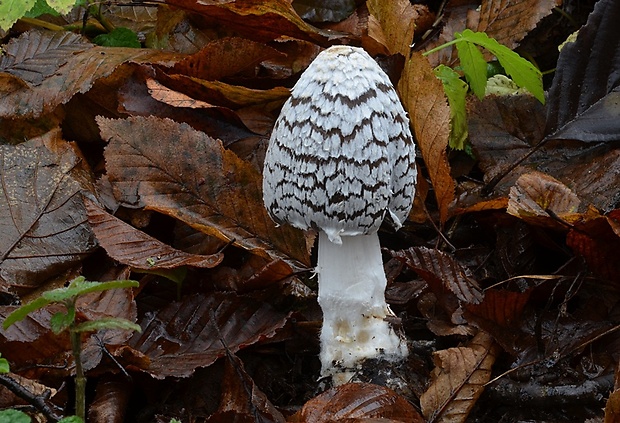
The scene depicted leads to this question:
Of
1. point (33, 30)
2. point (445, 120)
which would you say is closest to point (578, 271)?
point (445, 120)

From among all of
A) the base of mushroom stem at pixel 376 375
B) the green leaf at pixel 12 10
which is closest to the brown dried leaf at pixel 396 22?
the base of mushroom stem at pixel 376 375

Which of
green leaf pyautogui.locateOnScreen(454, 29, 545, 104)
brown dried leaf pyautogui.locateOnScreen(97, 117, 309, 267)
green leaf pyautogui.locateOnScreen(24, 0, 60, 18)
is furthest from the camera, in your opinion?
green leaf pyautogui.locateOnScreen(24, 0, 60, 18)

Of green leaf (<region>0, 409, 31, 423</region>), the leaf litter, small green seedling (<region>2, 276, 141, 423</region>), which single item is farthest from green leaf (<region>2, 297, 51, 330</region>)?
the leaf litter

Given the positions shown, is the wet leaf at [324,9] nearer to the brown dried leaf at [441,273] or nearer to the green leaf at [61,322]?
the brown dried leaf at [441,273]

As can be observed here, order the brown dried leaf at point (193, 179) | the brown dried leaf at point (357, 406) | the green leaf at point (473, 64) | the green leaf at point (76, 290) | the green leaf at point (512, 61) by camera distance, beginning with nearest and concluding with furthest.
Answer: the green leaf at point (76, 290)
the brown dried leaf at point (357, 406)
the brown dried leaf at point (193, 179)
the green leaf at point (512, 61)
the green leaf at point (473, 64)

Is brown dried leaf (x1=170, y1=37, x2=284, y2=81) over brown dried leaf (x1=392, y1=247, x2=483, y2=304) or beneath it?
over

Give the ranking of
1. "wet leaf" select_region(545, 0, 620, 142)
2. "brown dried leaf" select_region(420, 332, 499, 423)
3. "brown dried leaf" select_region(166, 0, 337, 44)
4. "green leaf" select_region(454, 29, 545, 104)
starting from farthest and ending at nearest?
1. "brown dried leaf" select_region(166, 0, 337, 44)
2. "wet leaf" select_region(545, 0, 620, 142)
3. "green leaf" select_region(454, 29, 545, 104)
4. "brown dried leaf" select_region(420, 332, 499, 423)

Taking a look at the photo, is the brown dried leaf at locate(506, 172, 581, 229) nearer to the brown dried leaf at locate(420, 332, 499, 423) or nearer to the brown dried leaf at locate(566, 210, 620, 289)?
the brown dried leaf at locate(566, 210, 620, 289)
